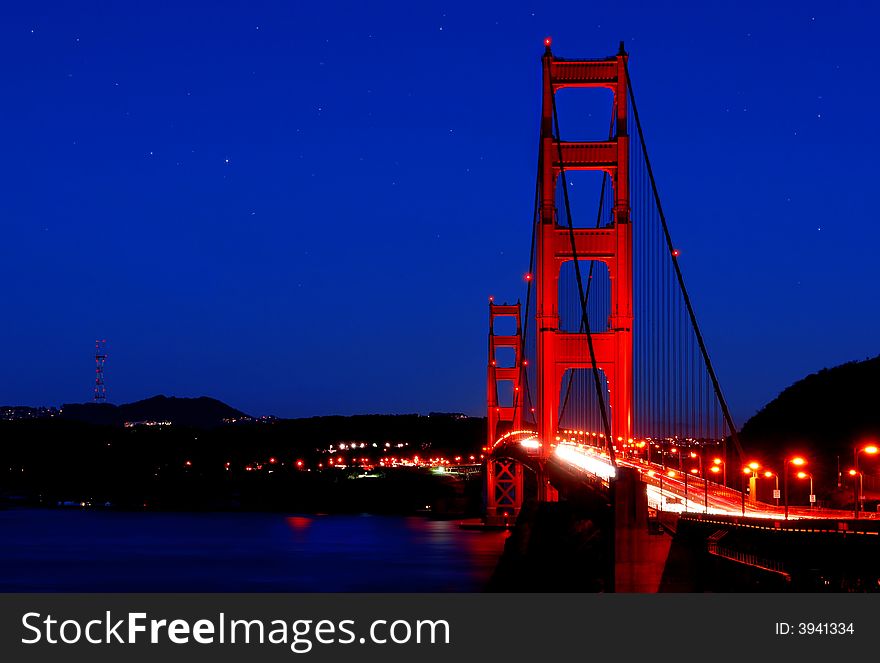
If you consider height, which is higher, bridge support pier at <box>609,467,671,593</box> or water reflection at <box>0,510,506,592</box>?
bridge support pier at <box>609,467,671,593</box>

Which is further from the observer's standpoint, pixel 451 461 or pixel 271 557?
pixel 451 461

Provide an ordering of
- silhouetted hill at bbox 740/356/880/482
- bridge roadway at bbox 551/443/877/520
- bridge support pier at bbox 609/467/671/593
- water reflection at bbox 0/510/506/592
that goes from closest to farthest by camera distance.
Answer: bridge support pier at bbox 609/467/671/593
bridge roadway at bbox 551/443/877/520
water reflection at bbox 0/510/506/592
silhouetted hill at bbox 740/356/880/482

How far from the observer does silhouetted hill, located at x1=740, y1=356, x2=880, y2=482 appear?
67.4 metres

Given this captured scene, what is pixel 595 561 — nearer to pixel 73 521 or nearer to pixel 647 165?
pixel 647 165

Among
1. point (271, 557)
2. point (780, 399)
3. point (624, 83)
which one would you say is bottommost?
point (271, 557)

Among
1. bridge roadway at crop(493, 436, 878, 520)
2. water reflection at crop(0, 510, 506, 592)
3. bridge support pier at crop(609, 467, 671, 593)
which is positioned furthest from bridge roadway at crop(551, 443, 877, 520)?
water reflection at crop(0, 510, 506, 592)

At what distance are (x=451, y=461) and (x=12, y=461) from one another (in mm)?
68591

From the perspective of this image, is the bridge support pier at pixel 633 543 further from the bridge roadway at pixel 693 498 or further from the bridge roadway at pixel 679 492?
the bridge roadway at pixel 693 498

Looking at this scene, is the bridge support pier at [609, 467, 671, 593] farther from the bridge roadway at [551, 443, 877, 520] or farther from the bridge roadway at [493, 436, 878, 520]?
the bridge roadway at [551, 443, 877, 520]

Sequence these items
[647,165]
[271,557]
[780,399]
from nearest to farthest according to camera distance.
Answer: [647,165] < [271,557] < [780,399]

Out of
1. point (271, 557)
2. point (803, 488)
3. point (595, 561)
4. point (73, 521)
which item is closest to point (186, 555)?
point (271, 557)
